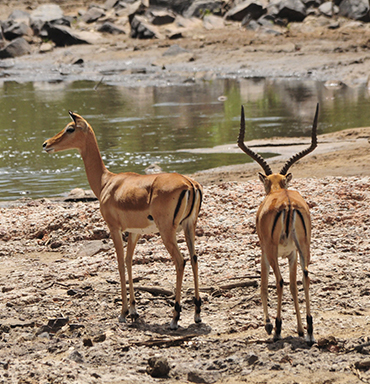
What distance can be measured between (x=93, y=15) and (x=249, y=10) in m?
13.3

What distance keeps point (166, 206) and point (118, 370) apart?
1803mm

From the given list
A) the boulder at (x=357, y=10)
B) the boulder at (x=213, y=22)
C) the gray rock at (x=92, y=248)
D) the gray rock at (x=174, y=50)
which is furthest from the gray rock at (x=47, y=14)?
the gray rock at (x=92, y=248)

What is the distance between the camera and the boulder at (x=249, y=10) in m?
51.1

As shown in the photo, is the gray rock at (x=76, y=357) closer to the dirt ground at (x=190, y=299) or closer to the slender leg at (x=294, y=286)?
the dirt ground at (x=190, y=299)

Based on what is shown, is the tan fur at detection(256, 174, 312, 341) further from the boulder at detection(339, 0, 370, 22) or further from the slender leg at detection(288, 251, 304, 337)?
the boulder at detection(339, 0, 370, 22)

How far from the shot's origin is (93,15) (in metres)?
55.4

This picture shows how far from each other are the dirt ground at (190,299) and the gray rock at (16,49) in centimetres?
3876

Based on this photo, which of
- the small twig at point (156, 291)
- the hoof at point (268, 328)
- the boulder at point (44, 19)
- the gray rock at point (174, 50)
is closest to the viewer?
the hoof at point (268, 328)

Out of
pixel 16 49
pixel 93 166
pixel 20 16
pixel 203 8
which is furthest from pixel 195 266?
pixel 20 16

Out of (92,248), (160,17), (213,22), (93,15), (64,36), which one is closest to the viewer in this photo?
(92,248)

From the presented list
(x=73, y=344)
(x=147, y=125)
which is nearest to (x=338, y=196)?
(x=73, y=344)

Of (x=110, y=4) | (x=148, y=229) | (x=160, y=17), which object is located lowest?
(x=160, y=17)

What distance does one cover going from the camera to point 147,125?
24641mm

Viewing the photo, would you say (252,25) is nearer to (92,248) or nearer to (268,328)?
(92,248)
